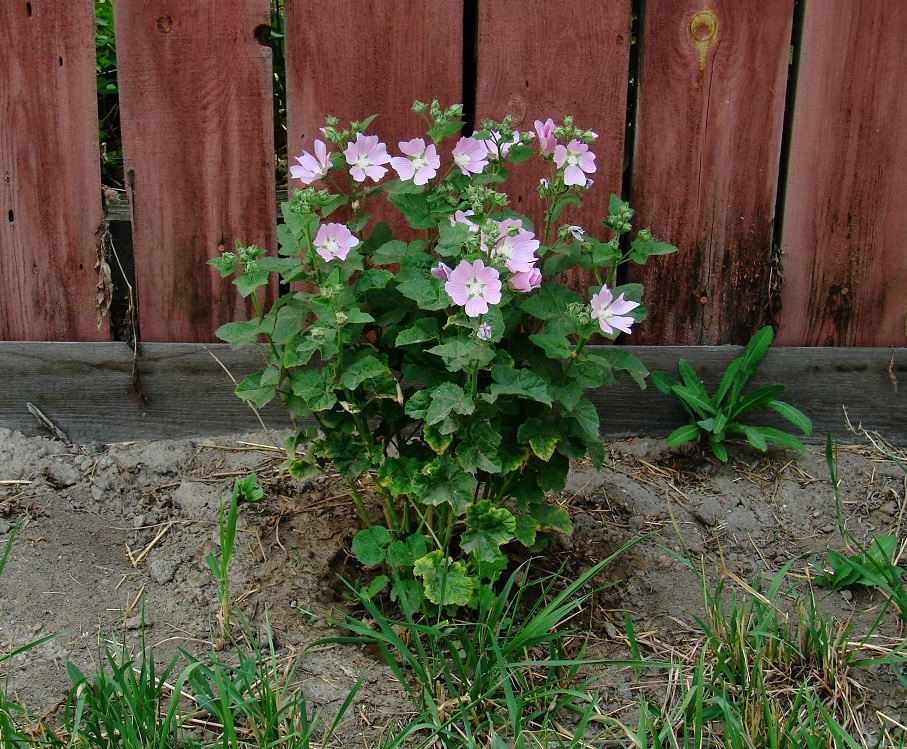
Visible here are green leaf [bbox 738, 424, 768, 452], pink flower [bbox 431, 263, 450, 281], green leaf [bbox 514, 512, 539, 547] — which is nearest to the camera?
pink flower [bbox 431, 263, 450, 281]

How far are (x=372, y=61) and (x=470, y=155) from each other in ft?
2.12

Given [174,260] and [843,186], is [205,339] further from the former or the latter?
[843,186]

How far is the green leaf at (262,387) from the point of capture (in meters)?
1.89

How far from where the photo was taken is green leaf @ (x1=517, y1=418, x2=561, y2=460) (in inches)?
73.6

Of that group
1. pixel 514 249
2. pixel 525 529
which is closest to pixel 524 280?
pixel 514 249

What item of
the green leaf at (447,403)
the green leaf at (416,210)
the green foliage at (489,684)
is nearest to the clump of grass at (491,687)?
the green foliage at (489,684)

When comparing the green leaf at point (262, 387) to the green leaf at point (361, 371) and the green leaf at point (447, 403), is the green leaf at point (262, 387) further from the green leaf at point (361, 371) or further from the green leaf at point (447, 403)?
the green leaf at point (447, 403)

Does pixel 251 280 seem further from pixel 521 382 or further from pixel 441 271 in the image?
pixel 521 382

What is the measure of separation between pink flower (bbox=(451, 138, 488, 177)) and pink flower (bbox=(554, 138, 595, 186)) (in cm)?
14

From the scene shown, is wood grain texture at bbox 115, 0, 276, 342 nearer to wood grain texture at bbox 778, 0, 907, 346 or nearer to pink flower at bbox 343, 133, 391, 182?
pink flower at bbox 343, 133, 391, 182

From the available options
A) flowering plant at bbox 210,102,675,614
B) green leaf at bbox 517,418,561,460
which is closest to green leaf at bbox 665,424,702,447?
flowering plant at bbox 210,102,675,614

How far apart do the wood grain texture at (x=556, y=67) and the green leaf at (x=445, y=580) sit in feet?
3.33

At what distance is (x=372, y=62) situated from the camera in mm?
2389

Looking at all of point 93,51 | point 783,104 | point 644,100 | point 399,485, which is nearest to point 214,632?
point 399,485
